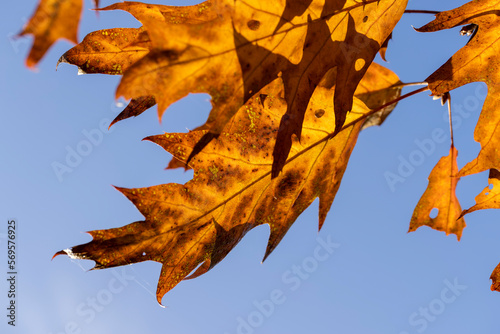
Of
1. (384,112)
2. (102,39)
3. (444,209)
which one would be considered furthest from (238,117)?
(444,209)

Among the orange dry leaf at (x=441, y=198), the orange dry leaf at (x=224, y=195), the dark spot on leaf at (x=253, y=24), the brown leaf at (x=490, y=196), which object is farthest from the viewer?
the orange dry leaf at (x=441, y=198)

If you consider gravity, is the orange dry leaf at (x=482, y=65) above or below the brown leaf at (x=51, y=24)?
above

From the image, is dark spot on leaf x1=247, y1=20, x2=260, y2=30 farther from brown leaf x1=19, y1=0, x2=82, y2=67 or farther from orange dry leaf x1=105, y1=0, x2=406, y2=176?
brown leaf x1=19, y1=0, x2=82, y2=67

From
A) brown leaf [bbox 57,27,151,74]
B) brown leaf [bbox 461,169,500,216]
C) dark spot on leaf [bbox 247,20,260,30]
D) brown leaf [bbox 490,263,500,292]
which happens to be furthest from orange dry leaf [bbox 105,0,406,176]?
brown leaf [bbox 490,263,500,292]

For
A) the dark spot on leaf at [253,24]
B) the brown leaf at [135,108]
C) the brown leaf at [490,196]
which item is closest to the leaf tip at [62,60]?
the brown leaf at [135,108]

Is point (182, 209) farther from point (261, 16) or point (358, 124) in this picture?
point (358, 124)

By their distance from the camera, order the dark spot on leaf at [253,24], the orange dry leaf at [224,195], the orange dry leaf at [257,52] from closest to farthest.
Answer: the orange dry leaf at [257,52] → the dark spot on leaf at [253,24] → the orange dry leaf at [224,195]

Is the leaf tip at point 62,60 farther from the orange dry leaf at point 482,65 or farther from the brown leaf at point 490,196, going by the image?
the brown leaf at point 490,196

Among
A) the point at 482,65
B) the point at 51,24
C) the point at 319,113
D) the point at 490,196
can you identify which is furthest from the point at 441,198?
the point at 51,24
